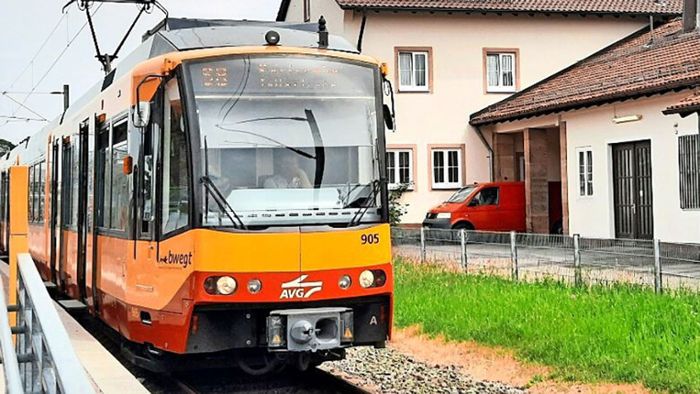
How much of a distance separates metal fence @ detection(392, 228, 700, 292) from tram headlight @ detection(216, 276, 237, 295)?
7214 mm

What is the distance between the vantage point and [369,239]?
955 cm

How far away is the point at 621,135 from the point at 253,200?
1936 centimetres

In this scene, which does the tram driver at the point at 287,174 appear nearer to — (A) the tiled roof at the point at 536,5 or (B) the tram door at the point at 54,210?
(B) the tram door at the point at 54,210

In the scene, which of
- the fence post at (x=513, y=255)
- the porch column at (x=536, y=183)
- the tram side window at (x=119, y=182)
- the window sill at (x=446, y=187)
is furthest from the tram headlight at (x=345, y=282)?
the window sill at (x=446, y=187)

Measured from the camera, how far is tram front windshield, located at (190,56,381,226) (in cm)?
920

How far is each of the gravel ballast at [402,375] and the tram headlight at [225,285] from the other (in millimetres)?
2414

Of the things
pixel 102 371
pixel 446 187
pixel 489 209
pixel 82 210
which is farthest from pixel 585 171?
pixel 102 371

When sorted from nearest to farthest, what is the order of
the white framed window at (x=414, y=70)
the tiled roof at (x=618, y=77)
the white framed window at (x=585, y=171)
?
1. the tiled roof at (x=618, y=77)
2. the white framed window at (x=585, y=171)
3. the white framed window at (x=414, y=70)

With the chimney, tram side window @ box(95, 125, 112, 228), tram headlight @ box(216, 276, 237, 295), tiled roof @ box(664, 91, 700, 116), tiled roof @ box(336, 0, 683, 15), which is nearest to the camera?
tram headlight @ box(216, 276, 237, 295)

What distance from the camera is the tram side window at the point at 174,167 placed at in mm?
9188

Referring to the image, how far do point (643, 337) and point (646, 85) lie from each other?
1469 cm

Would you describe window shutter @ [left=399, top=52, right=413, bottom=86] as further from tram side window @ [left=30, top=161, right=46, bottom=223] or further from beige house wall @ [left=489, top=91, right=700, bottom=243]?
tram side window @ [left=30, top=161, right=46, bottom=223]

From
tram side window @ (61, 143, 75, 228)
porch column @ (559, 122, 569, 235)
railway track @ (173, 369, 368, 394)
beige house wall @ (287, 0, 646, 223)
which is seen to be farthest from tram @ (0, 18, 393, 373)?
beige house wall @ (287, 0, 646, 223)

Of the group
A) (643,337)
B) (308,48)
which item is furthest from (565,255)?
(308,48)
